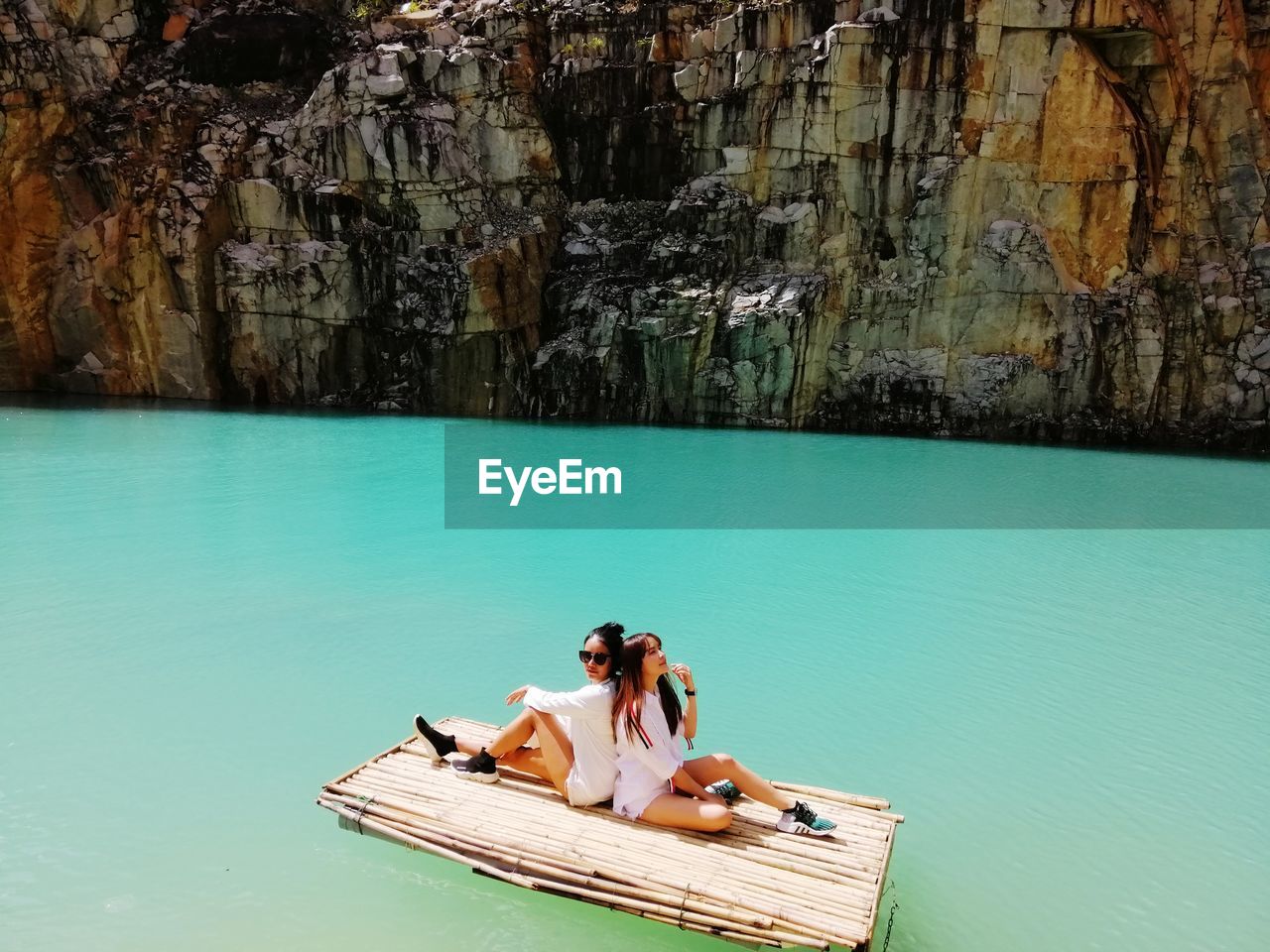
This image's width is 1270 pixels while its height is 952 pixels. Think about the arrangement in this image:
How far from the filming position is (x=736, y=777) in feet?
16.8

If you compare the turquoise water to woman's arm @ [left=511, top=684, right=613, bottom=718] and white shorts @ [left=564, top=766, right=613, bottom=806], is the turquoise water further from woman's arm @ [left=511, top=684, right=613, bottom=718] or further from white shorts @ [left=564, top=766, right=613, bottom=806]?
woman's arm @ [left=511, top=684, right=613, bottom=718]

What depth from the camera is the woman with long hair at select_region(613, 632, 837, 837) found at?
4863 millimetres

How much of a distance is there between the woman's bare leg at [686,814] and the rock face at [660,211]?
25232 mm

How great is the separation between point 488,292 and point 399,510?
17.4m

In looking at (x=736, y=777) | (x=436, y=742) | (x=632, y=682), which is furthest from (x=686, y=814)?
(x=436, y=742)

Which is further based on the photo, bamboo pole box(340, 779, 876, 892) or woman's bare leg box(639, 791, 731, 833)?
woman's bare leg box(639, 791, 731, 833)

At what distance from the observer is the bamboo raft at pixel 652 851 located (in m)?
4.09

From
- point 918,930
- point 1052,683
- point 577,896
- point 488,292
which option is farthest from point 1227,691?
point 488,292

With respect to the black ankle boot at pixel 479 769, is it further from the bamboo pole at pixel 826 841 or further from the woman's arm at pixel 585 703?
the woman's arm at pixel 585 703

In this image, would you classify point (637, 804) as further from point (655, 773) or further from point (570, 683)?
point (570, 683)

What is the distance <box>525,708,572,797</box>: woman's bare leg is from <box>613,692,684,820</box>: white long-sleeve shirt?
350 mm

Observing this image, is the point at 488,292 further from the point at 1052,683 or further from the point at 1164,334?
the point at 1052,683

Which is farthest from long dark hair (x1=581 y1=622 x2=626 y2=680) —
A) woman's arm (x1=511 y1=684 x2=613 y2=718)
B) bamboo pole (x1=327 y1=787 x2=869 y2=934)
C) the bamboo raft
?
bamboo pole (x1=327 y1=787 x2=869 y2=934)

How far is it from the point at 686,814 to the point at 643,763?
0.36m
